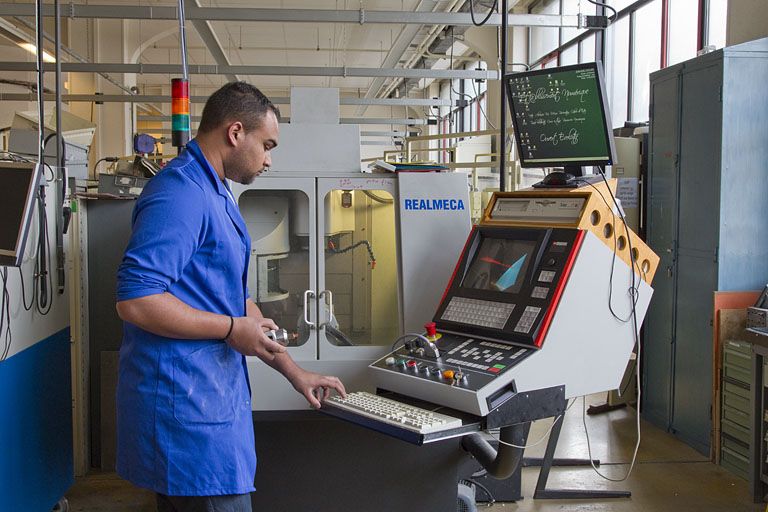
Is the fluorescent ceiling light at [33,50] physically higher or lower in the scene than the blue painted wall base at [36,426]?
higher

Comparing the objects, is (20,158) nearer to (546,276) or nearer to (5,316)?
(5,316)

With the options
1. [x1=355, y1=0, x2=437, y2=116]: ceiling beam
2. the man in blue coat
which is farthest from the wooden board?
[x1=355, y1=0, x2=437, y2=116]: ceiling beam

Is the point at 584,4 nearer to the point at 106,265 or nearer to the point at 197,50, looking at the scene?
the point at 106,265

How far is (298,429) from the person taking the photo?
103 inches

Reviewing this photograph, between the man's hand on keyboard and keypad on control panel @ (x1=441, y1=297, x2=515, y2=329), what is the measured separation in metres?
0.51

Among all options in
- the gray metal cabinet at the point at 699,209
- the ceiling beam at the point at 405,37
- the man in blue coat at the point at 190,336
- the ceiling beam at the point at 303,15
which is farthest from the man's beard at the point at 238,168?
the ceiling beam at the point at 405,37

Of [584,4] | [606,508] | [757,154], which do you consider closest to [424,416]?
[606,508]

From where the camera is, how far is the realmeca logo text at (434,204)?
2.53m

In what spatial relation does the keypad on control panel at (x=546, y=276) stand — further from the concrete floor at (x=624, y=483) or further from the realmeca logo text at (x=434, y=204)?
the concrete floor at (x=624, y=483)

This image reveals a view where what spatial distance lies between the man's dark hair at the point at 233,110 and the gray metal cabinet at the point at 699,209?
2.92 m

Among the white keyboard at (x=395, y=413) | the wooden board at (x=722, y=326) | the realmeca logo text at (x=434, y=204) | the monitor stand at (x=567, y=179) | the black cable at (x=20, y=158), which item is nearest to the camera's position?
the white keyboard at (x=395, y=413)

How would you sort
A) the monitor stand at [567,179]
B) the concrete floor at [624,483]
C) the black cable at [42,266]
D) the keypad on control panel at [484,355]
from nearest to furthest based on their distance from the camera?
the keypad on control panel at [484,355]
the monitor stand at [567,179]
the black cable at [42,266]
the concrete floor at [624,483]

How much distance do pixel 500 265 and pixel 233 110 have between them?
39.6 inches

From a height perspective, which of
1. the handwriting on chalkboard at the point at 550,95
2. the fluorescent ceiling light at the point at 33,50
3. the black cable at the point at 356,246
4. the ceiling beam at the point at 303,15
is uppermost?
the fluorescent ceiling light at the point at 33,50
